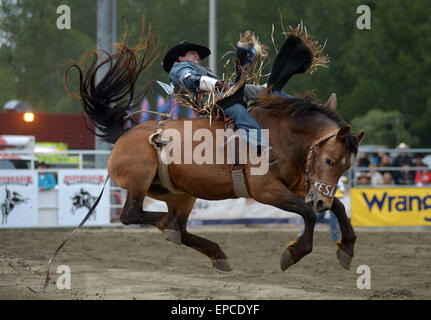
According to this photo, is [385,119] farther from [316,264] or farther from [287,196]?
[287,196]

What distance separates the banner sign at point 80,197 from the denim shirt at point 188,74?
7.95 meters

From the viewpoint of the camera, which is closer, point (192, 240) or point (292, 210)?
point (292, 210)

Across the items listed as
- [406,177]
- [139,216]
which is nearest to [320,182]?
[139,216]

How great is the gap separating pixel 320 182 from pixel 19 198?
9.19 m

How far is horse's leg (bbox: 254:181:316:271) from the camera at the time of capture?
516 cm

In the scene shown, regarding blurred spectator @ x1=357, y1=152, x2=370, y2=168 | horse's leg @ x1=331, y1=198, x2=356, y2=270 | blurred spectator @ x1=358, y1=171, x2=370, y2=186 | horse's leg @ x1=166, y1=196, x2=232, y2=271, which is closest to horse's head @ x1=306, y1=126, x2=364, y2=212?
horse's leg @ x1=331, y1=198, x2=356, y2=270

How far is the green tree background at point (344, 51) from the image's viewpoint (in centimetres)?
2505

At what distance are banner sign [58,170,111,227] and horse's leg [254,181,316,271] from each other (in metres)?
8.45

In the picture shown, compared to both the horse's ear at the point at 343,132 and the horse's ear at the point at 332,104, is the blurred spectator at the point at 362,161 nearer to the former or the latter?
the horse's ear at the point at 332,104

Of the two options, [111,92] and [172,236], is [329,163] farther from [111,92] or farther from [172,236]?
[111,92]

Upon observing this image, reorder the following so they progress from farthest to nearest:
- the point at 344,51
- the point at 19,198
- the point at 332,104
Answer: the point at 344,51 < the point at 19,198 < the point at 332,104

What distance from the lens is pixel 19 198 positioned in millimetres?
13094

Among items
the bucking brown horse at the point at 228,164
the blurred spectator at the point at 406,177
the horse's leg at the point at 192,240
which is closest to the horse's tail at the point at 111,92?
the bucking brown horse at the point at 228,164

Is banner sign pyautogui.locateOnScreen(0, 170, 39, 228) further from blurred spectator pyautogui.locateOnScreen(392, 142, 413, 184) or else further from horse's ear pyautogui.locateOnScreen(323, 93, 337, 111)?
horse's ear pyautogui.locateOnScreen(323, 93, 337, 111)
